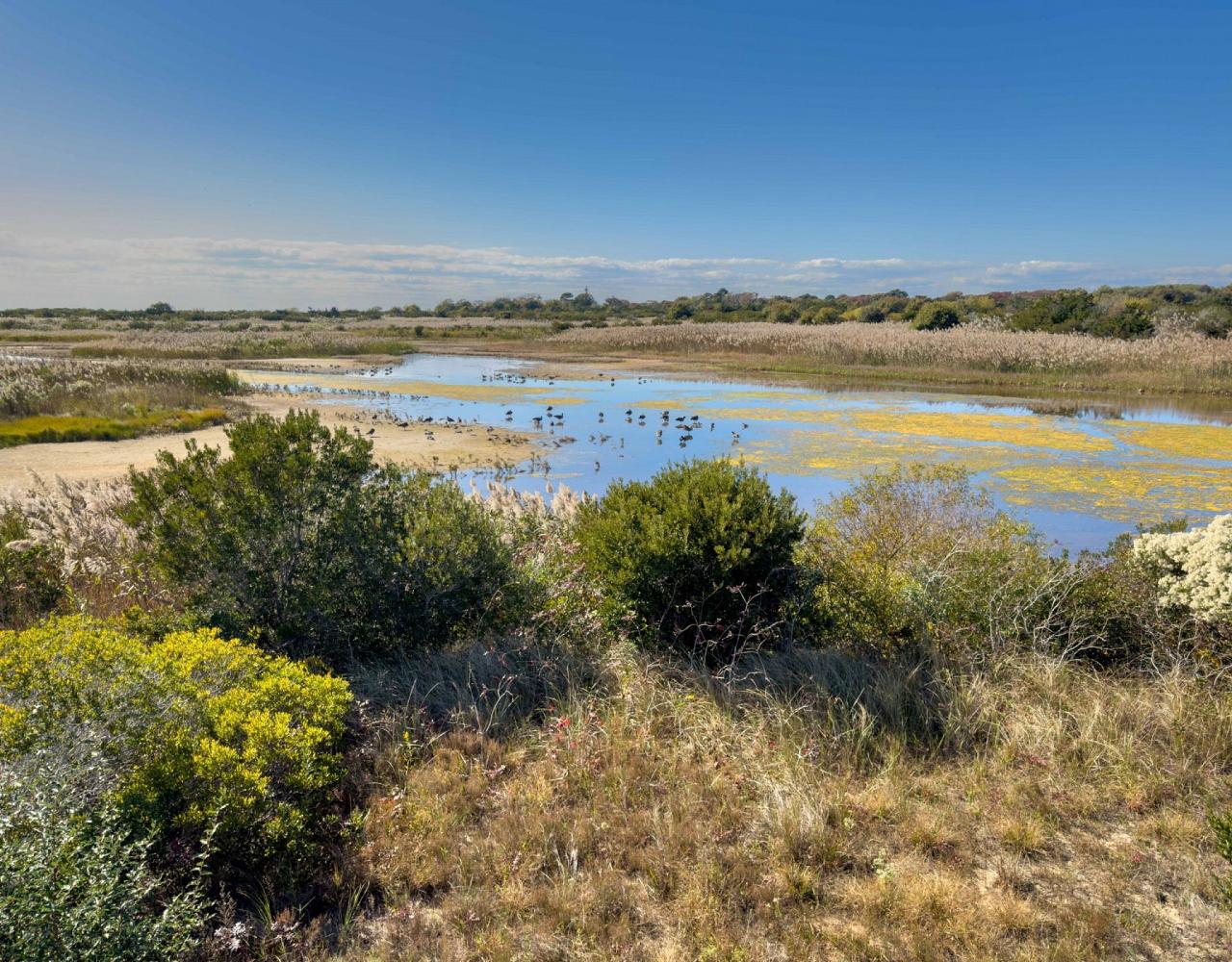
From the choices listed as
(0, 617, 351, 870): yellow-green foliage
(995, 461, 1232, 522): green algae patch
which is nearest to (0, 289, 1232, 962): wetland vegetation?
(0, 617, 351, 870): yellow-green foliage

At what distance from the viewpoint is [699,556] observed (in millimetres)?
5137

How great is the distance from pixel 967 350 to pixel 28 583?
39.7m

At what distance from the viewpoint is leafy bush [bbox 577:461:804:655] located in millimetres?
5109

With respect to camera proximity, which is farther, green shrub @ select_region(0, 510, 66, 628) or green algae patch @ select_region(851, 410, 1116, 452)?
green algae patch @ select_region(851, 410, 1116, 452)

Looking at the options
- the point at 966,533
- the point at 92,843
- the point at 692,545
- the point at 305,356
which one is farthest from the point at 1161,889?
the point at 305,356

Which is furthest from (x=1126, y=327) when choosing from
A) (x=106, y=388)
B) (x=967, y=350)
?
(x=106, y=388)

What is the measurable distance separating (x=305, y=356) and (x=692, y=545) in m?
54.5

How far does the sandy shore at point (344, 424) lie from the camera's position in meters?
16.1

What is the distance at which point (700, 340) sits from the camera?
51906 millimetres

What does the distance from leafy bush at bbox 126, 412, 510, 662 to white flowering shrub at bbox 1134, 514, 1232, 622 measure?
5.22m

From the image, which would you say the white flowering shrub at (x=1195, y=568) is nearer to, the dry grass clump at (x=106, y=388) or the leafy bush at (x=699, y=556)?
the leafy bush at (x=699, y=556)

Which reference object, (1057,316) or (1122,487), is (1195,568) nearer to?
(1122,487)

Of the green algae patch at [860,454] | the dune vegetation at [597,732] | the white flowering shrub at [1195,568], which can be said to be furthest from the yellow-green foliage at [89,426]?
the white flowering shrub at [1195,568]

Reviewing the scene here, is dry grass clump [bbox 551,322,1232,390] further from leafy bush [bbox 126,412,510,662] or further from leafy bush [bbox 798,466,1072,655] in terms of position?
leafy bush [bbox 126,412,510,662]
